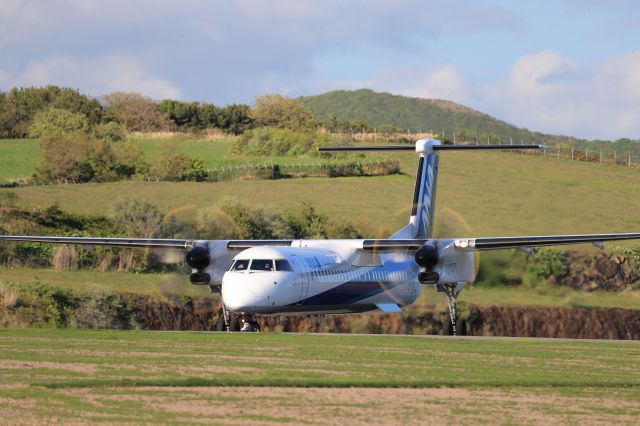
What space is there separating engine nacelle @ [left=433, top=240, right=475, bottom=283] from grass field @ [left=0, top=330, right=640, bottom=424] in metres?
8.64

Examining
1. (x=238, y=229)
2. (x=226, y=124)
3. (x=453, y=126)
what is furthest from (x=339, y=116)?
(x=238, y=229)

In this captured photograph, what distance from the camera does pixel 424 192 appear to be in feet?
131

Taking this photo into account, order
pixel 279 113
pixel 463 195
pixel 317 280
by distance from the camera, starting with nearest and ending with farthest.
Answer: pixel 317 280, pixel 463 195, pixel 279 113

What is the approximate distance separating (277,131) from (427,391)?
69.3 metres

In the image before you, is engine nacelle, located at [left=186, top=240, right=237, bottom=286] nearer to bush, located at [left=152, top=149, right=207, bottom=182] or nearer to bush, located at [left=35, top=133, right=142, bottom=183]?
bush, located at [left=152, top=149, right=207, bottom=182]

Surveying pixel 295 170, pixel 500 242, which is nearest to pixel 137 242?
pixel 500 242

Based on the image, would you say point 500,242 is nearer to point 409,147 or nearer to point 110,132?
point 409,147

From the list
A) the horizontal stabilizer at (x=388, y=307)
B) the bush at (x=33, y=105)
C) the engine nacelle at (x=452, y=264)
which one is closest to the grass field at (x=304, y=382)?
the engine nacelle at (x=452, y=264)

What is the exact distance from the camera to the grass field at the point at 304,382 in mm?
13898

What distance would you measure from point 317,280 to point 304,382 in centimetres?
1445

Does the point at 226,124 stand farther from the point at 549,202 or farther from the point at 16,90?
the point at 549,202

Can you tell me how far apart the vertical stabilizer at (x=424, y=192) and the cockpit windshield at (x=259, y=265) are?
10329 millimetres

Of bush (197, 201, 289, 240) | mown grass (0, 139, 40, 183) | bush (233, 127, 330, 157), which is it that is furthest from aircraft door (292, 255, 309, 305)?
bush (233, 127, 330, 157)

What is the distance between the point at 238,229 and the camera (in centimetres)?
4944
